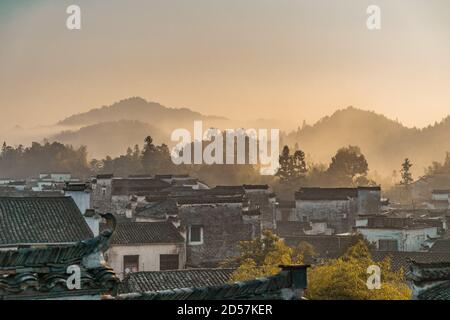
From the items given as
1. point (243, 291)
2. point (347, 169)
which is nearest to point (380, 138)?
point (347, 169)

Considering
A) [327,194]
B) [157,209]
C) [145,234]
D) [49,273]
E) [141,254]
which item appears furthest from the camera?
[327,194]

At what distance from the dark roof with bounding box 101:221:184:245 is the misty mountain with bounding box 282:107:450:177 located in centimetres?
7668

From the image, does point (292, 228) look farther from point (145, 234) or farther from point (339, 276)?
point (339, 276)

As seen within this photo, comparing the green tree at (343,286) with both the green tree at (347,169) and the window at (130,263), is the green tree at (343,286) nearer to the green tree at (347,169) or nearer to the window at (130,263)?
the window at (130,263)

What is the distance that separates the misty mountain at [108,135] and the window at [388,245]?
97.0 m

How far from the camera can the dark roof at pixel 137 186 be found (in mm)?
41831

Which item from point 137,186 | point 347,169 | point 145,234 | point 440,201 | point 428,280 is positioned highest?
point 347,169

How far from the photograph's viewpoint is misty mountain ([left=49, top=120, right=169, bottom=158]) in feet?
431

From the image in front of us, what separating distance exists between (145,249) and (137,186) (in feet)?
58.0

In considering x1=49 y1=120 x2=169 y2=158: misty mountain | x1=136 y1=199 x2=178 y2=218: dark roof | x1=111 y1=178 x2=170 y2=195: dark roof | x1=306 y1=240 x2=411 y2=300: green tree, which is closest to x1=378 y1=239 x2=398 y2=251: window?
x1=136 y1=199 x2=178 y2=218: dark roof

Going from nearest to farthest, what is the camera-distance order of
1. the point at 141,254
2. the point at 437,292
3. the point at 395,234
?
1. the point at 437,292
2. the point at 141,254
3. the point at 395,234

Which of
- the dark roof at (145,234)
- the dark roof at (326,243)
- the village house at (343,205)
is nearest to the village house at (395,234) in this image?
the dark roof at (326,243)

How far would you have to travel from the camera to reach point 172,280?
20125 millimetres
